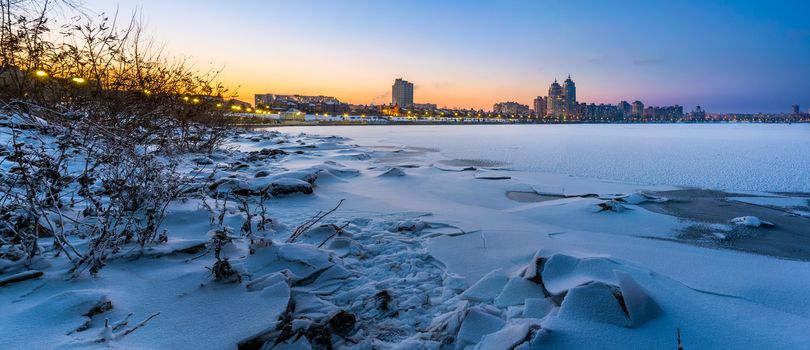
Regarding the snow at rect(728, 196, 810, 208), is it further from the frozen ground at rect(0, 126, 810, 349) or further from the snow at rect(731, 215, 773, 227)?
the frozen ground at rect(0, 126, 810, 349)

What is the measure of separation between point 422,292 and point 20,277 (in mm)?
2123

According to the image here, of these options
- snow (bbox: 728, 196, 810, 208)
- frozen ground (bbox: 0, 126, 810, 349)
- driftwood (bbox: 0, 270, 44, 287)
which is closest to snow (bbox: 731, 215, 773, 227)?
frozen ground (bbox: 0, 126, 810, 349)

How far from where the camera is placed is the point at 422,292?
234cm

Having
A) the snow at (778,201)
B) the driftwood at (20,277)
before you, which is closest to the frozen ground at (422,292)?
the driftwood at (20,277)

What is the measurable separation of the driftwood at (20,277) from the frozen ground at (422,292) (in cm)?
3

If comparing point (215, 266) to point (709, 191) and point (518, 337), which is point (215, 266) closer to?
point (518, 337)

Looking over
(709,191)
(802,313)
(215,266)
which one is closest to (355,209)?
(215,266)

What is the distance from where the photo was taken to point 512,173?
775cm

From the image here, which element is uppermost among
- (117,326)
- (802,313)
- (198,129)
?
(198,129)

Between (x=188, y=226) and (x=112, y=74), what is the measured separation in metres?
6.32

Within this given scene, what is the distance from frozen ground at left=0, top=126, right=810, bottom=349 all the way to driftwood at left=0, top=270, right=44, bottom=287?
0.03 metres

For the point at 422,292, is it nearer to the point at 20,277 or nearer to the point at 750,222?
the point at 20,277

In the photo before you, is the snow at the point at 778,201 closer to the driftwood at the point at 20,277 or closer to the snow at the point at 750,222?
the snow at the point at 750,222

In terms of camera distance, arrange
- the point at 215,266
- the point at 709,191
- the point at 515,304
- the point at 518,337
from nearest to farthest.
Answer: the point at 518,337 < the point at 515,304 < the point at 215,266 < the point at 709,191
